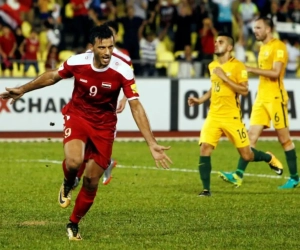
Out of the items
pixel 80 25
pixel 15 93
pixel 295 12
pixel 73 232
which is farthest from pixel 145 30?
pixel 73 232

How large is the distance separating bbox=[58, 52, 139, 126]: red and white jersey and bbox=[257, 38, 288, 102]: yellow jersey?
17.4 feet

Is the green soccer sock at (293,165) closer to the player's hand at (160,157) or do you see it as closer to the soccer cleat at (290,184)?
the soccer cleat at (290,184)

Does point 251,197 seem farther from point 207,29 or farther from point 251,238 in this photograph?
point 207,29

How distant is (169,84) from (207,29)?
3405 millimetres

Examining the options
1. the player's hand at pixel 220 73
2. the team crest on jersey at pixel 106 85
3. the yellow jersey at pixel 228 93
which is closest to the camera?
the team crest on jersey at pixel 106 85

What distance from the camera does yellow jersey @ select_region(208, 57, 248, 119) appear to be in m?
14.0

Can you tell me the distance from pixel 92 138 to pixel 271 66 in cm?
563

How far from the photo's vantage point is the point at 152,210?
12.1 metres

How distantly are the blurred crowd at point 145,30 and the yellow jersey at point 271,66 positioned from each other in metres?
8.87

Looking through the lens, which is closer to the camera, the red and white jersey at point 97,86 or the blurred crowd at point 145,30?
the red and white jersey at point 97,86

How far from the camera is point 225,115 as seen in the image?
1397 centimetres

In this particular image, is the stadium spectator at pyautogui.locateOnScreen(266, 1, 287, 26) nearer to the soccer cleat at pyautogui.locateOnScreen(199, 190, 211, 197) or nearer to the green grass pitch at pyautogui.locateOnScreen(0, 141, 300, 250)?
the green grass pitch at pyautogui.locateOnScreen(0, 141, 300, 250)

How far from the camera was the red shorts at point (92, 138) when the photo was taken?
9.90 m

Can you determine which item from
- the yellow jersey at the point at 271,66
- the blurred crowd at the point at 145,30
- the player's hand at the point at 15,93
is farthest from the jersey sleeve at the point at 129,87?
the blurred crowd at the point at 145,30
